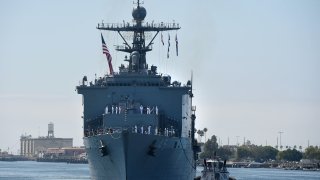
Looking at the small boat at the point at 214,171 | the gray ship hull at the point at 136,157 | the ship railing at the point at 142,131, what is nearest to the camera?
the gray ship hull at the point at 136,157

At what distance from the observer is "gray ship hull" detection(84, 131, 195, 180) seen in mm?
76438

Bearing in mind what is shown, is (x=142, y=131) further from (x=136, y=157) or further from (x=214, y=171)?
(x=214, y=171)

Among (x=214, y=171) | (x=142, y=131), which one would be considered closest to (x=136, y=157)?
(x=142, y=131)

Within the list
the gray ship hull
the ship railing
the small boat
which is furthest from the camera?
the small boat

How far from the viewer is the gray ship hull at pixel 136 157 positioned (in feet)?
251

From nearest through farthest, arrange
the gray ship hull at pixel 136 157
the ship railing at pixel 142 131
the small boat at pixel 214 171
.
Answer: the gray ship hull at pixel 136 157
the ship railing at pixel 142 131
the small boat at pixel 214 171

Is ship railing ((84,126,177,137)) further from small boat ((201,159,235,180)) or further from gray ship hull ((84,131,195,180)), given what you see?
small boat ((201,159,235,180))

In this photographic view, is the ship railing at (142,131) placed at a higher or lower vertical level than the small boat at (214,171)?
higher

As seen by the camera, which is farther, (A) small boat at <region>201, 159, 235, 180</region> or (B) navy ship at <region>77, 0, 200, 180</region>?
(A) small boat at <region>201, 159, 235, 180</region>

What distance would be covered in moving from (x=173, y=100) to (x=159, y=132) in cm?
477

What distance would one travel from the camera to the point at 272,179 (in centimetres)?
15225

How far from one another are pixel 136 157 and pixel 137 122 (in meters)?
5.28

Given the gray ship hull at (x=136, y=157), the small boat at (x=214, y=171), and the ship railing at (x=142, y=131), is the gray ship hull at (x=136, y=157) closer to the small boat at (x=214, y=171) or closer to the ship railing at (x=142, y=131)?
the ship railing at (x=142, y=131)

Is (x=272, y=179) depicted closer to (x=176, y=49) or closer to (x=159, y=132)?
(x=176, y=49)
